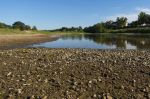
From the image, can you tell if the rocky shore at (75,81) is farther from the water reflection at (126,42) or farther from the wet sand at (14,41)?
the water reflection at (126,42)

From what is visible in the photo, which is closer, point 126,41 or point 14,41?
point 14,41

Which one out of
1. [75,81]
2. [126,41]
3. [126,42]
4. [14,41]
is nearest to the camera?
[75,81]

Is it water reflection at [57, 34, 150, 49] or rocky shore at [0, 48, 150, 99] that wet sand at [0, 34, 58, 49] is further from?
rocky shore at [0, 48, 150, 99]

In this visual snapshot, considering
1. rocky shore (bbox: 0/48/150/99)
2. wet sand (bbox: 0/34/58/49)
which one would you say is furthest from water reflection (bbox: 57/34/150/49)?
rocky shore (bbox: 0/48/150/99)

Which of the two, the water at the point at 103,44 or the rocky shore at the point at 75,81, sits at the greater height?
the rocky shore at the point at 75,81

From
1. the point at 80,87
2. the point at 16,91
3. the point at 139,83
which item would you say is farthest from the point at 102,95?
the point at 16,91

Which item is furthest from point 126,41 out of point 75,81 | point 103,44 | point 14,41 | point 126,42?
point 75,81

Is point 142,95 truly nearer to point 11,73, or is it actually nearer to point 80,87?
point 80,87

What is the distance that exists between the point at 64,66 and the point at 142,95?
22.1ft

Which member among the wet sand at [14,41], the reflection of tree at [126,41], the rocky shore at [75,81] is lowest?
the reflection of tree at [126,41]

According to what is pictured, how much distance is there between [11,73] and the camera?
16.4 meters

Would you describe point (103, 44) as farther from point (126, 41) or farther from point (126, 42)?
point (126, 41)

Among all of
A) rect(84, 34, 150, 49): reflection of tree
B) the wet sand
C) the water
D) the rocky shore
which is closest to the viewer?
the rocky shore

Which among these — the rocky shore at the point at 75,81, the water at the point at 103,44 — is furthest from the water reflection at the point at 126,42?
the rocky shore at the point at 75,81
